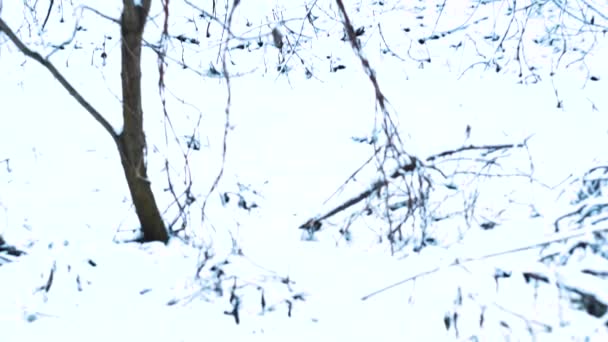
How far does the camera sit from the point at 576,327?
2529mm

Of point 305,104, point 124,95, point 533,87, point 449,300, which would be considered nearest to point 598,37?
point 533,87

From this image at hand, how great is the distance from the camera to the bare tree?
2924mm

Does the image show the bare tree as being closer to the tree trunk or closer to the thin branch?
the tree trunk

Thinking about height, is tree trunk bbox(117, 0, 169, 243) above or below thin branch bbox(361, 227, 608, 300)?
above

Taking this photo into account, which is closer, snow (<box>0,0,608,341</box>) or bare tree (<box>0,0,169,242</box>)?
snow (<box>0,0,608,341</box>)

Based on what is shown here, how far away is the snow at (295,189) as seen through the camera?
8.95 ft

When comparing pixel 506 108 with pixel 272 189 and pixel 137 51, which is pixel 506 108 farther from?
pixel 137 51

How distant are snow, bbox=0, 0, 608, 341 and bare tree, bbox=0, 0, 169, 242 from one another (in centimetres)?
14

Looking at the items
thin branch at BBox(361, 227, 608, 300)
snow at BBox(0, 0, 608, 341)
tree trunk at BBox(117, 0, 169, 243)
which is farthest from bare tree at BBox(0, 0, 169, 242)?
thin branch at BBox(361, 227, 608, 300)

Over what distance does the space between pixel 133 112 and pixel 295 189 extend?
1.25m

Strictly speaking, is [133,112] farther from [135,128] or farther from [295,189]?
[295,189]

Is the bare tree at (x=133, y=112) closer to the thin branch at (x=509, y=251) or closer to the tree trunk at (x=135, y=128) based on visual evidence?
the tree trunk at (x=135, y=128)

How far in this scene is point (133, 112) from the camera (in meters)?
3.06

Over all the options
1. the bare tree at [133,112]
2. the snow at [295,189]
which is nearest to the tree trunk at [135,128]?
the bare tree at [133,112]
